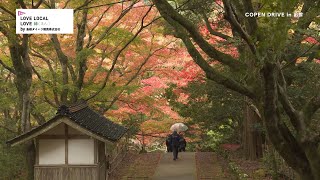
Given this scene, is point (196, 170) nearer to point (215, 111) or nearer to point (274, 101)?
point (215, 111)

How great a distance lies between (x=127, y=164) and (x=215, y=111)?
5.10m

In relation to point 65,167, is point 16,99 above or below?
above

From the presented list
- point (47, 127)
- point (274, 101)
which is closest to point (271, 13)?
point (274, 101)

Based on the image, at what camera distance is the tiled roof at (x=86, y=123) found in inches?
497

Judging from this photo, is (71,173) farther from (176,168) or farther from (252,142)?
(252,142)

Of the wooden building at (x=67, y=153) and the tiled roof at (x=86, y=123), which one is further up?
the tiled roof at (x=86, y=123)

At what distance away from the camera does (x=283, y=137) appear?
810 centimetres

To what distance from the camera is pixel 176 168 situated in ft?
61.6


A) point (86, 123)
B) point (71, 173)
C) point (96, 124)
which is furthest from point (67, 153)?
point (96, 124)

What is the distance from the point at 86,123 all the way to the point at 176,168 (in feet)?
21.7

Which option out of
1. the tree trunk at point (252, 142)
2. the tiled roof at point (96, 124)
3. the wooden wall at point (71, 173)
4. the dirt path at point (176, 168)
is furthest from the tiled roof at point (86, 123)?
the tree trunk at point (252, 142)

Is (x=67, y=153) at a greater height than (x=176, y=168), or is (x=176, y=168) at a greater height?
(x=67, y=153)

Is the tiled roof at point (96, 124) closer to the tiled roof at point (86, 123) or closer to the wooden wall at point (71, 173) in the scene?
the tiled roof at point (86, 123)

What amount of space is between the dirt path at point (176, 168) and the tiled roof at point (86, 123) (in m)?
3.07
